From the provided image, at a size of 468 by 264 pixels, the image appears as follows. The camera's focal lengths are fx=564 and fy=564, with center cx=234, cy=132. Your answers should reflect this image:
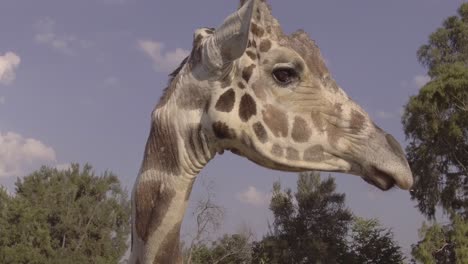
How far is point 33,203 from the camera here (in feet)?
129

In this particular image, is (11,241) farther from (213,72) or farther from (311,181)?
(213,72)

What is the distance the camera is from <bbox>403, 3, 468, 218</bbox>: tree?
86.5 ft

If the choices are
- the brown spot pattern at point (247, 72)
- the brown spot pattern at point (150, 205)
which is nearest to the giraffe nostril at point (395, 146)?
the brown spot pattern at point (247, 72)

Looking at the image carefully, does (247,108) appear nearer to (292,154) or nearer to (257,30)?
(292,154)

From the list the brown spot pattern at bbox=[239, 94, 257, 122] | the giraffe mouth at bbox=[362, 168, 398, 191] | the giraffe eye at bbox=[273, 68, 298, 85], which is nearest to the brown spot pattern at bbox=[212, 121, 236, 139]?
the brown spot pattern at bbox=[239, 94, 257, 122]

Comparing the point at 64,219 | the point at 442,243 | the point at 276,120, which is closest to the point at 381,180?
the point at 276,120

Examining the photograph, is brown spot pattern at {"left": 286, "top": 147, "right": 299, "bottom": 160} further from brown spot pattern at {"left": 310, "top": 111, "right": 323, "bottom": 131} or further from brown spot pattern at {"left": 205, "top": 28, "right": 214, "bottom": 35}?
brown spot pattern at {"left": 205, "top": 28, "right": 214, "bottom": 35}

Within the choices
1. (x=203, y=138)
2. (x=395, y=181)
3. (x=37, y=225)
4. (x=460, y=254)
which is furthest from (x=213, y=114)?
(x=37, y=225)

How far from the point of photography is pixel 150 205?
363cm

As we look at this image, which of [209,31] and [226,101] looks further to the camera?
[209,31]

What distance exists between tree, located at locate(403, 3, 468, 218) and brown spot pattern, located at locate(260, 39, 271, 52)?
78.4ft

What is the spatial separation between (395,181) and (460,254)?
23.5m

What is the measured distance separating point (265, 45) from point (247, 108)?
481 millimetres

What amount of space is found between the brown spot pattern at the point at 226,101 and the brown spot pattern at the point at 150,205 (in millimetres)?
615
